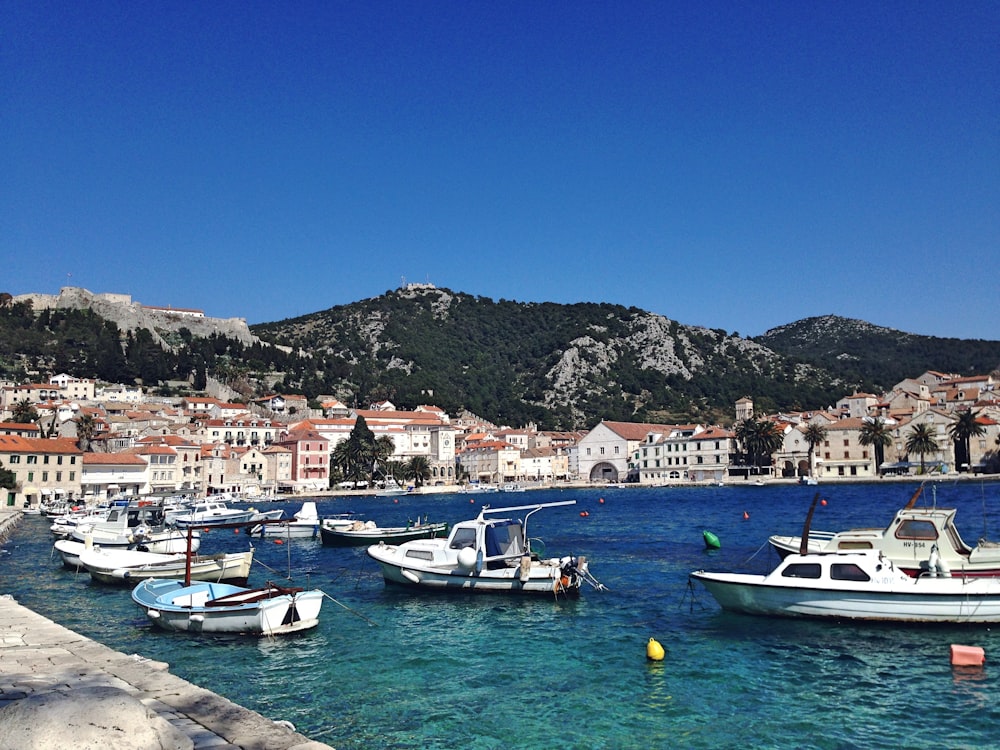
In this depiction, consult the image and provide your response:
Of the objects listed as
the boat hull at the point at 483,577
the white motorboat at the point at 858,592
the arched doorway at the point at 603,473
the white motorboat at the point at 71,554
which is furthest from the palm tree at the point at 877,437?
the white motorboat at the point at 71,554

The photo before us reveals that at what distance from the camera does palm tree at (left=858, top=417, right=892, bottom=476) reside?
97.4m

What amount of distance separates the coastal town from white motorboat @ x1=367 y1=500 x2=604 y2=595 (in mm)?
61485

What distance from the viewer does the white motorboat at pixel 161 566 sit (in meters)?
23.2

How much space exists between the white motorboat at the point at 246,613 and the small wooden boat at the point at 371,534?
744 inches

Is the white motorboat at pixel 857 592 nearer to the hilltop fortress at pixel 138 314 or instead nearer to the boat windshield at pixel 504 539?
the boat windshield at pixel 504 539

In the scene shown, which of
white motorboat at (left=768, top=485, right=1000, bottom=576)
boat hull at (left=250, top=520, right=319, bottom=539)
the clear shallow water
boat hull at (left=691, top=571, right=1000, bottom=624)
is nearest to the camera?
the clear shallow water

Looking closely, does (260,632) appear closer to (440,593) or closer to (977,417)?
(440,593)

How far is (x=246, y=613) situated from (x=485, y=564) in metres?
7.44

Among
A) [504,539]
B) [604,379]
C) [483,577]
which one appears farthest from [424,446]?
[483,577]

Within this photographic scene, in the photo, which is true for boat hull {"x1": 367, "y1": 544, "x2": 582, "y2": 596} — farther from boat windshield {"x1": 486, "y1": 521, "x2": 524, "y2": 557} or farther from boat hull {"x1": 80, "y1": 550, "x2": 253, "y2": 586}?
boat hull {"x1": 80, "y1": 550, "x2": 253, "y2": 586}

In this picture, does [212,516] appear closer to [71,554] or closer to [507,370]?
[71,554]

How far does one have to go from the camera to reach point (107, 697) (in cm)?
553

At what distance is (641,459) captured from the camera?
11412 cm

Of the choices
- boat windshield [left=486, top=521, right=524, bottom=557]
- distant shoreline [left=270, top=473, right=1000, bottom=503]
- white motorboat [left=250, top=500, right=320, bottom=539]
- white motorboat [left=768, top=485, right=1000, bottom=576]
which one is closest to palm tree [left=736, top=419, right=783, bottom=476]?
distant shoreline [left=270, top=473, right=1000, bottom=503]
